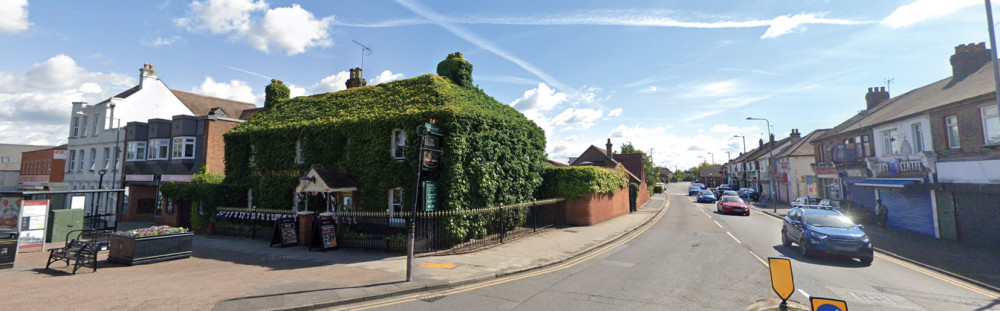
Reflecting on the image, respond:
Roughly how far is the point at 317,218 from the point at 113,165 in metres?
28.8

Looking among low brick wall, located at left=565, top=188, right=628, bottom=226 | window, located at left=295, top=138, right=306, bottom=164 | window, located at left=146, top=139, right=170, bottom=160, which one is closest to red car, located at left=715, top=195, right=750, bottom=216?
low brick wall, located at left=565, top=188, right=628, bottom=226

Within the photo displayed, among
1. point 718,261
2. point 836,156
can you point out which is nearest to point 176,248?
point 718,261

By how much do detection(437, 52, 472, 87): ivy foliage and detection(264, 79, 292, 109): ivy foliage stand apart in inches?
467

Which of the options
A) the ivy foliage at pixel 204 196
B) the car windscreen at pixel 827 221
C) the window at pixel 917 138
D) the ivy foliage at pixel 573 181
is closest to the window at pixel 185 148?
the ivy foliage at pixel 204 196

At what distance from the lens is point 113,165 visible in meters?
28.8

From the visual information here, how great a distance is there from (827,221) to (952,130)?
10.4 m

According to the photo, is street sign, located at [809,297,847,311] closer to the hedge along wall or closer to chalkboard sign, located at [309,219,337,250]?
the hedge along wall

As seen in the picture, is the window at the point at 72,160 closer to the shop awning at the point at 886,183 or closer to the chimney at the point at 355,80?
the chimney at the point at 355,80

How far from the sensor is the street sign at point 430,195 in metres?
12.7

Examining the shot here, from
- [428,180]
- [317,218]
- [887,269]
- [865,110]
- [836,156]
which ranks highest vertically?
[865,110]

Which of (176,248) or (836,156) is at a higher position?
(836,156)

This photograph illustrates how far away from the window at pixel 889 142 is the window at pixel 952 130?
10.6ft

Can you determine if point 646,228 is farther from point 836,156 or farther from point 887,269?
point 836,156

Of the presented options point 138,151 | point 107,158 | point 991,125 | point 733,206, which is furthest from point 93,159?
point 991,125
